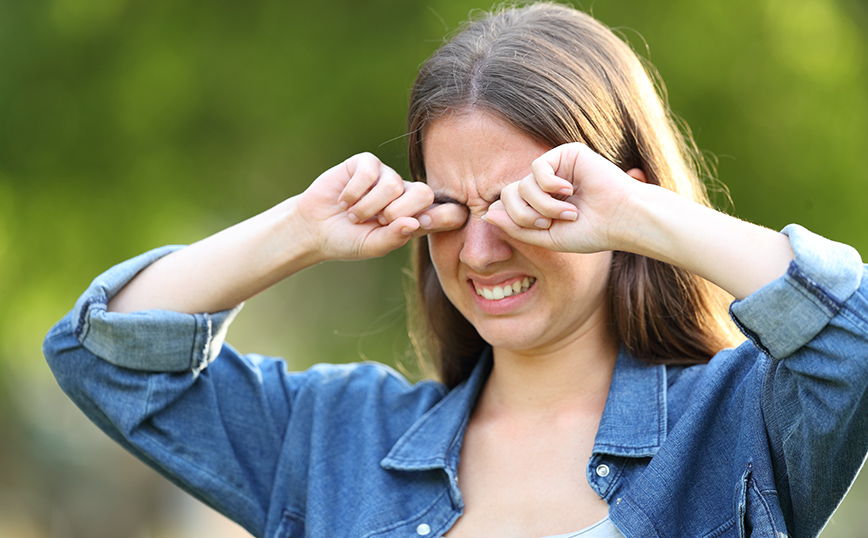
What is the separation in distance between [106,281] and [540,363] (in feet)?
3.77

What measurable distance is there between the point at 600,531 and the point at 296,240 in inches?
39.9

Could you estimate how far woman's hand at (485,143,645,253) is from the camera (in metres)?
1.75

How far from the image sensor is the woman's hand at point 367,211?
6.54 feet

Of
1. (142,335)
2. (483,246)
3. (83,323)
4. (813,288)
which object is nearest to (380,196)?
(483,246)

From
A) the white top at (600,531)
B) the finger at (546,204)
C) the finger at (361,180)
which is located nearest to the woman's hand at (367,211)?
the finger at (361,180)

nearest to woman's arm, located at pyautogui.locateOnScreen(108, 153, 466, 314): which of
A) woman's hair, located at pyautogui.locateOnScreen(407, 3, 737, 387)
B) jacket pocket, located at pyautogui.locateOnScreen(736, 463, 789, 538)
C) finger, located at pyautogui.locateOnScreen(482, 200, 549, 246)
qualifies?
finger, located at pyautogui.locateOnScreen(482, 200, 549, 246)

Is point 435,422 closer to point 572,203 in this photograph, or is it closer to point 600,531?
point 600,531

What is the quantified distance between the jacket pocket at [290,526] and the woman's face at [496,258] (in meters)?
0.70

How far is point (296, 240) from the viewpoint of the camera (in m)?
2.16

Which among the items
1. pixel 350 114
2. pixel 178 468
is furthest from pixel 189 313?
pixel 350 114

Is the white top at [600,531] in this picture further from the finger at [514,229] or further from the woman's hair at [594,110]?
the finger at [514,229]

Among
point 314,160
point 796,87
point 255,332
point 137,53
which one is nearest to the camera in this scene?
point 796,87

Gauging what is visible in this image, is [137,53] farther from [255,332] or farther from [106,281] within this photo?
[106,281]

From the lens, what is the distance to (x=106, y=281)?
2.20 meters
